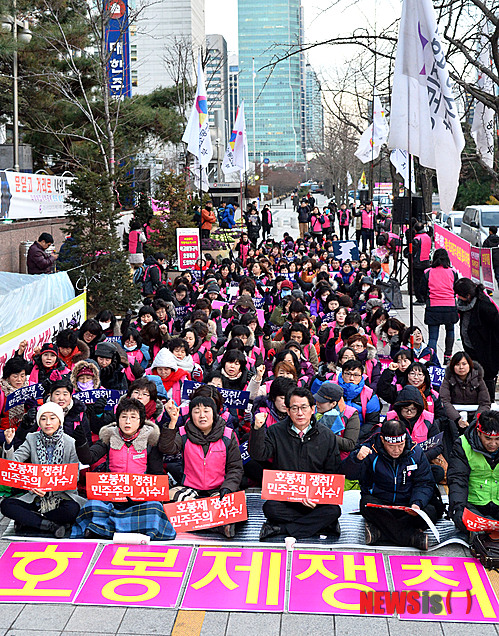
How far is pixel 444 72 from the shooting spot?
8.95 metres

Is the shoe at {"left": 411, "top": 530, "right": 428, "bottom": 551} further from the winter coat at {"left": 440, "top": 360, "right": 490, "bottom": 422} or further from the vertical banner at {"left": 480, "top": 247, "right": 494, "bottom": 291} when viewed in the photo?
the vertical banner at {"left": 480, "top": 247, "right": 494, "bottom": 291}

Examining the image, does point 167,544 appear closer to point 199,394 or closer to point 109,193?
point 199,394

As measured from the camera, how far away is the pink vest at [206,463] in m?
7.00

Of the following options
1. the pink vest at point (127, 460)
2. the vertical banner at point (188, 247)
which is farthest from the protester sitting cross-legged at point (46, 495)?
the vertical banner at point (188, 247)

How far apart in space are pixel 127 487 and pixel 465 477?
2.71m

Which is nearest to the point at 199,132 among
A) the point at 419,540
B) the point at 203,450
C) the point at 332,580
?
the point at 203,450

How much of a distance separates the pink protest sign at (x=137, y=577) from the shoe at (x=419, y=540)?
5.65 ft

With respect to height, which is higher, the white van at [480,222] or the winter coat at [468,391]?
the white van at [480,222]

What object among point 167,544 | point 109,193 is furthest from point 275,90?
point 167,544

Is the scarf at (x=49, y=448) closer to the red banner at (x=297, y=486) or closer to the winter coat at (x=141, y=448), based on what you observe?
the winter coat at (x=141, y=448)

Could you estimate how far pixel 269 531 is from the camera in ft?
21.9

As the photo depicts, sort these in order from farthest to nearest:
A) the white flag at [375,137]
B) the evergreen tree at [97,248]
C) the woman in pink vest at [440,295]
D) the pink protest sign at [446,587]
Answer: the white flag at [375,137]
the evergreen tree at [97,248]
the woman in pink vest at [440,295]
the pink protest sign at [446,587]

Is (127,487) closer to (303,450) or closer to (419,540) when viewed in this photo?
(303,450)

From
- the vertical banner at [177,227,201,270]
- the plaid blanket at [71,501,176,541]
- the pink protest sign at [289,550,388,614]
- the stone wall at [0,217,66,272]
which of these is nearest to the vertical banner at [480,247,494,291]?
the vertical banner at [177,227,201,270]
